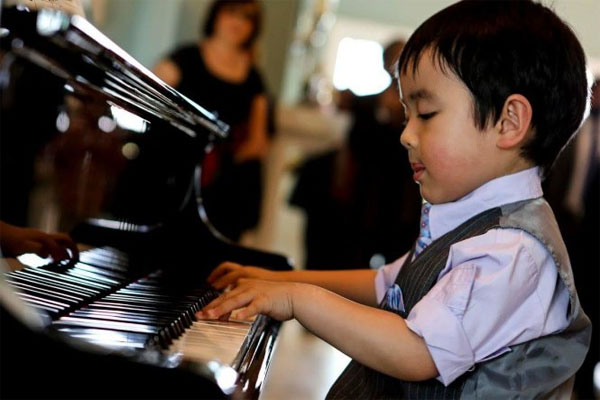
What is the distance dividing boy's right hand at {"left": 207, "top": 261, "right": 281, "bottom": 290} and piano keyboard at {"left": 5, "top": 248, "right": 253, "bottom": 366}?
0.27 feet

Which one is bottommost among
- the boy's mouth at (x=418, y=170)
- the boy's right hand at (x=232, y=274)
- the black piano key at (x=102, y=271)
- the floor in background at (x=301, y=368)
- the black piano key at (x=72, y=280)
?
the floor in background at (x=301, y=368)

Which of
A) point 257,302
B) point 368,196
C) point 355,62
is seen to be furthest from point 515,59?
point 355,62

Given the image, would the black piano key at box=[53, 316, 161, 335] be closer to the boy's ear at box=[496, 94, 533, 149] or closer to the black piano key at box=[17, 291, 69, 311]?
the black piano key at box=[17, 291, 69, 311]

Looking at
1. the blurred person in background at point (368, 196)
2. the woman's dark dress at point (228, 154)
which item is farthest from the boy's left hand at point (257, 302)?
the blurred person in background at point (368, 196)

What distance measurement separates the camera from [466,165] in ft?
5.63

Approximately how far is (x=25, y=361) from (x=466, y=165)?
→ 35.0 inches

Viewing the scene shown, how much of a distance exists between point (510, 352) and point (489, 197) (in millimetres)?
265

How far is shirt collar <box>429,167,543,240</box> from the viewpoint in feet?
5.65

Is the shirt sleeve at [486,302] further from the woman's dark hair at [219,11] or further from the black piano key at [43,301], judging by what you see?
the woman's dark hair at [219,11]

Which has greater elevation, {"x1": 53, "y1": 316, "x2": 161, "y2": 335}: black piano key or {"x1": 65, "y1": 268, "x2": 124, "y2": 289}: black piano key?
{"x1": 53, "y1": 316, "x2": 161, "y2": 335}: black piano key

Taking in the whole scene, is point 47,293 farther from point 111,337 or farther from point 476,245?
point 476,245

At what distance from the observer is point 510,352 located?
158 centimetres

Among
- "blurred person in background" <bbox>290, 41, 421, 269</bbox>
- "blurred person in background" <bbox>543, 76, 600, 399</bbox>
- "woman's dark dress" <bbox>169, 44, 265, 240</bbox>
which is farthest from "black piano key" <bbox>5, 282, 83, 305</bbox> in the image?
"blurred person in background" <bbox>290, 41, 421, 269</bbox>

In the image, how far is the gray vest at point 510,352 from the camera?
159 cm
